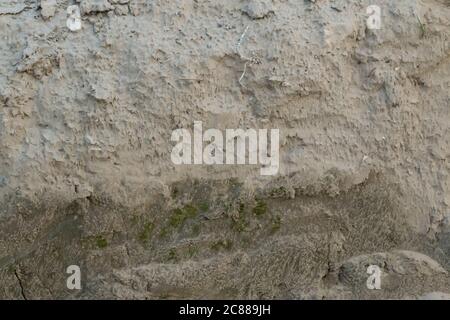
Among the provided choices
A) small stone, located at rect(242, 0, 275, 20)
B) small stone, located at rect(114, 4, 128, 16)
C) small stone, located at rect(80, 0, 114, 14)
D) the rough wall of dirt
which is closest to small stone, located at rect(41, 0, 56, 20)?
the rough wall of dirt

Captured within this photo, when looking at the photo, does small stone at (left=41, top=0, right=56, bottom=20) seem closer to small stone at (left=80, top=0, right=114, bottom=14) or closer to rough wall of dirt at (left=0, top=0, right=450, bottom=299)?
rough wall of dirt at (left=0, top=0, right=450, bottom=299)

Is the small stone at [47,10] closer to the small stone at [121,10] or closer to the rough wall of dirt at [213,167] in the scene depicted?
the rough wall of dirt at [213,167]

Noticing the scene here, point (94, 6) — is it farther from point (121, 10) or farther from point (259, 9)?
point (259, 9)

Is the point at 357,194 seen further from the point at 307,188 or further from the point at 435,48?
the point at 435,48

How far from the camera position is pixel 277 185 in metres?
3.25

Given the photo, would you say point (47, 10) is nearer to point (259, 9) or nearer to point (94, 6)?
point (94, 6)

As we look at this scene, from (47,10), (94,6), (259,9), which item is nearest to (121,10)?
(94,6)

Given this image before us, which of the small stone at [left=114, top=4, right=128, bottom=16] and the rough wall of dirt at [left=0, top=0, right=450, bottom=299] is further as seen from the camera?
the small stone at [left=114, top=4, right=128, bottom=16]

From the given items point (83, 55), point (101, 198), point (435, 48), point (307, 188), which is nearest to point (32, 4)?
point (83, 55)

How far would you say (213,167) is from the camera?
10.6ft

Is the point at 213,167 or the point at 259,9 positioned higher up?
the point at 259,9

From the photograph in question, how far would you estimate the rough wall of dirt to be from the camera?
3.14 m

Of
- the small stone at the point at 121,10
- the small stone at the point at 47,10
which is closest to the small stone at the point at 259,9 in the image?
the small stone at the point at 121,10

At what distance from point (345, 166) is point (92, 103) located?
41.2 inches
